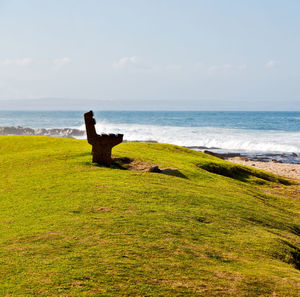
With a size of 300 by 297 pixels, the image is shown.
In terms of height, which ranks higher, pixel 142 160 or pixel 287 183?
pixel 142 160

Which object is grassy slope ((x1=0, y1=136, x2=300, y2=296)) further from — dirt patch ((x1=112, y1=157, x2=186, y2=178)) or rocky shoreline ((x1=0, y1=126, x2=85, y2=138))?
rocky shoreline ((x1=0, y1=126, x2=85, y2=138))

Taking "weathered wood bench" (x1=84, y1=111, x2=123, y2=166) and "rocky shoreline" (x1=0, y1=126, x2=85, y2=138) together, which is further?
"rocky shoreline" (x1=0, y1=126, x2=85, y2=138)

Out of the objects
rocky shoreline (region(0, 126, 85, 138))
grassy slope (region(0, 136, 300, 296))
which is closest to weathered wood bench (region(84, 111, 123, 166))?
→ grassy slope (region(0, 136, 300, 296))

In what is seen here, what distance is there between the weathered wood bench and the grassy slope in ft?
2.22

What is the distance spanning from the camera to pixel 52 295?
6988mm

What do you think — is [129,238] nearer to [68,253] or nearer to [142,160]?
[68,253]

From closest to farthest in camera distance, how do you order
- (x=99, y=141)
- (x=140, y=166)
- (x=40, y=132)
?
1. (x=99, y=141)
2. (x=140, y=166)
3. (x=40, y=132)

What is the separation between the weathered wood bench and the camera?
59.9ft

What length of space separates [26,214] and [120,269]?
504 centimetres

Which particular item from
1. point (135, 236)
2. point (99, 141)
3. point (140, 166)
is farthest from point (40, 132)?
point (135, 236)

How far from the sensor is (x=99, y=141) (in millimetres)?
18516

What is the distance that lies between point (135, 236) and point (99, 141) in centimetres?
904

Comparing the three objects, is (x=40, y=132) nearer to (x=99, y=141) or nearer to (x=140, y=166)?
(x=140, y=166)

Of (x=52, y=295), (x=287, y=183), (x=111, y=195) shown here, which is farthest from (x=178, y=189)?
(x=287, y=183)
